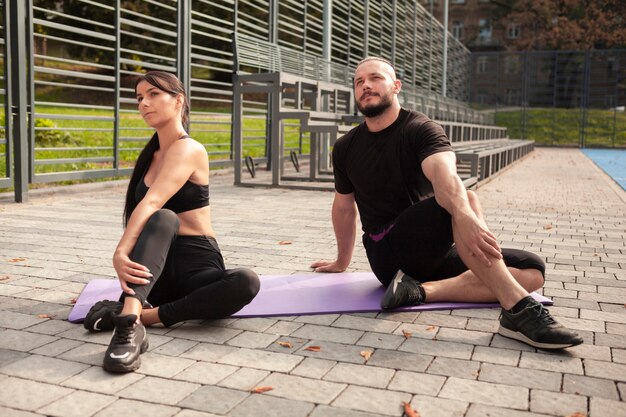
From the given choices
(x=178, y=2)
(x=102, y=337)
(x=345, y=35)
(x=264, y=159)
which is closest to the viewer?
(x=102, y=337)

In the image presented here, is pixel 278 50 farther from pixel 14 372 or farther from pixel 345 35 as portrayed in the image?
pixel 14 372

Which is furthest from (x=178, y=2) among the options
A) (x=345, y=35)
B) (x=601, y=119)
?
(x=601, y=119)

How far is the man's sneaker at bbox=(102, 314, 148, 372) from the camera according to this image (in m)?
2.93

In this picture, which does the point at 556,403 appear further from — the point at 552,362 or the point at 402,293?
the point at 402,293

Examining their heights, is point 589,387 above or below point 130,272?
below

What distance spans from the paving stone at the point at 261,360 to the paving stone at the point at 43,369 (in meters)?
0.61

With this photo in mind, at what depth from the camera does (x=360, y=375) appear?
2.98 meters

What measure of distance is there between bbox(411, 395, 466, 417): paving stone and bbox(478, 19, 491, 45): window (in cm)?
6292

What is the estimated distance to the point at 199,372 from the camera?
299 cm

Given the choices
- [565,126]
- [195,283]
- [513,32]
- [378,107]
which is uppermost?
[513,32]

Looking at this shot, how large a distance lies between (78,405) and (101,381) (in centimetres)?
26

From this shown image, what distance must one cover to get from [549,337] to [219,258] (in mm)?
1648

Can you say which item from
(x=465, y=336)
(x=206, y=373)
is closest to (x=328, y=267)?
(x=465, y=336)

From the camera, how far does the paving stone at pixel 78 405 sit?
2.54m
